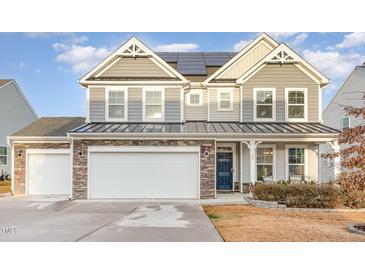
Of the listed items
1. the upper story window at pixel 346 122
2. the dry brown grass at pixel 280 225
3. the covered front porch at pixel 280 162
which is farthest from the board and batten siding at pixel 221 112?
the upper story window at pixel 346 122

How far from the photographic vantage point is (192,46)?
23281 mm

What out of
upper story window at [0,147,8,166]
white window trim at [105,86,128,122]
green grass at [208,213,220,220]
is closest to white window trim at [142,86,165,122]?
white window trim at [105,86,128,122]

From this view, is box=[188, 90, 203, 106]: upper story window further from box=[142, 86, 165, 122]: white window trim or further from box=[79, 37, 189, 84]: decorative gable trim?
box=[142, 86, 165, 122]: white window trim

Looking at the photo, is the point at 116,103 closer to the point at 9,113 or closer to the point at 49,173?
the point at 49,173

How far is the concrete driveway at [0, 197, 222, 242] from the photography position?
28.8ft

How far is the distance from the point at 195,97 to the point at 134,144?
4841mm

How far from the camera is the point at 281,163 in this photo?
60.9ft

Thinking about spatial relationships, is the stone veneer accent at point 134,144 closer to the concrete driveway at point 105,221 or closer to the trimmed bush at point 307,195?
the concrete driveway at point 105,221

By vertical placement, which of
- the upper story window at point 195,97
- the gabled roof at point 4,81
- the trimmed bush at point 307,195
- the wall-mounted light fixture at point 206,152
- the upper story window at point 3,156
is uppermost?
the gabled roof at point 4,81

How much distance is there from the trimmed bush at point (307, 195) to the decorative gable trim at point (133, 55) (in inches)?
293

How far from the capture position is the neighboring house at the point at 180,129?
16.8m

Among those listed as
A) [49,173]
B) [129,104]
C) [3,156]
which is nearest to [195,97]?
[129,104]
